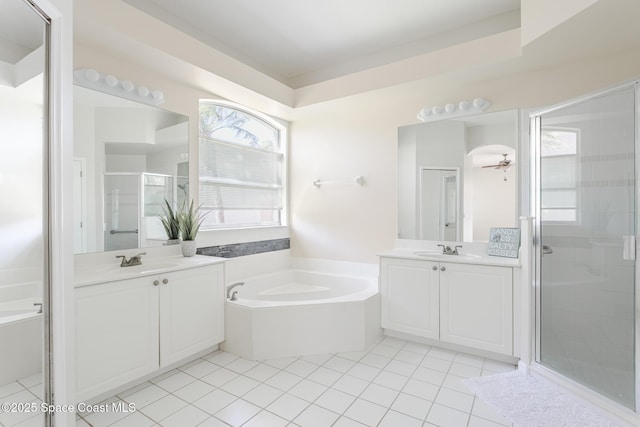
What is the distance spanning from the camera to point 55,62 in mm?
1074

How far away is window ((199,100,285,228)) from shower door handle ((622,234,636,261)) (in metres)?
3.22

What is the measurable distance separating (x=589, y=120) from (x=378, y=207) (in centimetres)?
191

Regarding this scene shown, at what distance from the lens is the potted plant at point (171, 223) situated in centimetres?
277

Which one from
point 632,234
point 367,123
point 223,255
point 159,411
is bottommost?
point 159,411

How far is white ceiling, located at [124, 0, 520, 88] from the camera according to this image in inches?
103

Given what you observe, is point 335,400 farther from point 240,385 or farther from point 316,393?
point 240,385

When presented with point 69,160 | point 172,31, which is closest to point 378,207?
point 172,31

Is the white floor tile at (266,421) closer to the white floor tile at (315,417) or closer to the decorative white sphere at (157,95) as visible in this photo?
the white floor tile at (315,417)

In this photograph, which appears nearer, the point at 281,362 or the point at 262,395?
the point at 262,395

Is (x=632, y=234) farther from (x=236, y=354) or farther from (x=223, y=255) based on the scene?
(x=223, y=255)

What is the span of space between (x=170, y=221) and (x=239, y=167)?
1087mm

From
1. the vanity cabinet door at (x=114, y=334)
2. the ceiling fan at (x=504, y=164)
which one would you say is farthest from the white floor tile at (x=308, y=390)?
the ceiling fan at (x=504, y=164)

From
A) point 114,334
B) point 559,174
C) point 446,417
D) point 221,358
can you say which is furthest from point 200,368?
point 559,174

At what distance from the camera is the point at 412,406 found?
1.97 metres
